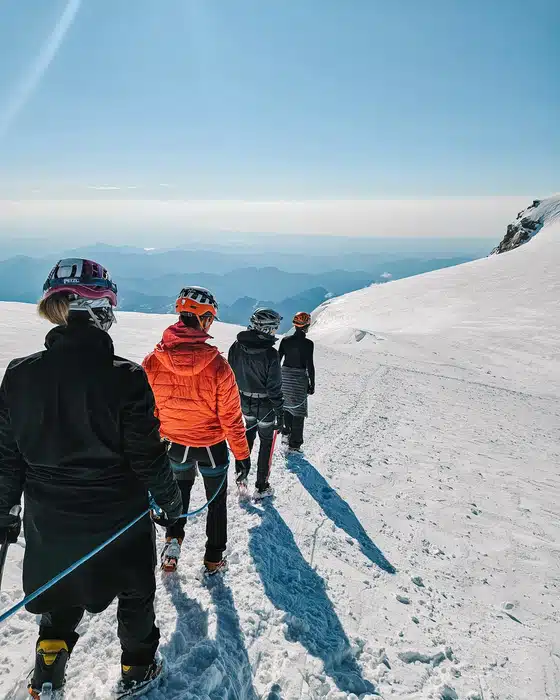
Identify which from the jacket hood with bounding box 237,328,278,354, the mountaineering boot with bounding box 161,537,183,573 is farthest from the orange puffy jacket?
the jacket hood with bounding box 237,328,278,354

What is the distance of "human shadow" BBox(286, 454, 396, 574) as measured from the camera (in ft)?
16.9

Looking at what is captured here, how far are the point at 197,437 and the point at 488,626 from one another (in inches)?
140

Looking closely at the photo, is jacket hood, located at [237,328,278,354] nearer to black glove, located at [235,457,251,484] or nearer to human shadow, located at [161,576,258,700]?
black glove, located at [235,457,251,484]

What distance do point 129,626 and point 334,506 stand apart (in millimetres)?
4062

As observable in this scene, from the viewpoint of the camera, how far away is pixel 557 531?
6336mm

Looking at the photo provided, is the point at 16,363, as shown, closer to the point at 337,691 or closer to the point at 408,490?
the point at 337,691

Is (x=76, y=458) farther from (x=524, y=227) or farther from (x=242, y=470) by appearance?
(x=524, y=227)

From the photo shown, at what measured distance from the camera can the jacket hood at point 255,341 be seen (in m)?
5.41

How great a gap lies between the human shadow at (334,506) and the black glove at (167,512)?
3.31 meters

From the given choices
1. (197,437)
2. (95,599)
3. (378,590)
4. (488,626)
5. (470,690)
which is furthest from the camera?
(378,590)

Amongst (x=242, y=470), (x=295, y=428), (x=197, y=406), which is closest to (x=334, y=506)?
(x=242, y=470)

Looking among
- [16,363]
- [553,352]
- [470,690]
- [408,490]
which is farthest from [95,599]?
[553,352]

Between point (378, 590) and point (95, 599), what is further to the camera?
point (378, 590)

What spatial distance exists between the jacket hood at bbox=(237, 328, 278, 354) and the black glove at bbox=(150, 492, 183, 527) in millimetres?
2943
